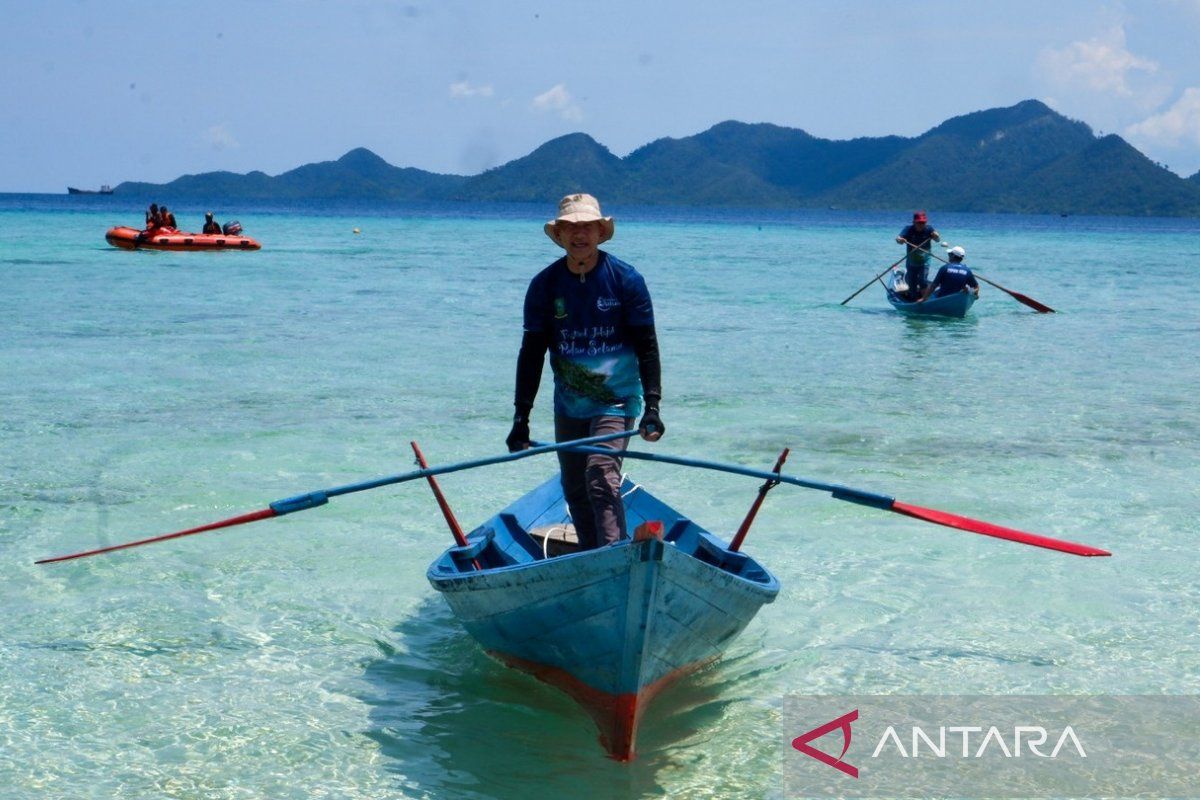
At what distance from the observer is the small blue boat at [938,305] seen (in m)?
23.3

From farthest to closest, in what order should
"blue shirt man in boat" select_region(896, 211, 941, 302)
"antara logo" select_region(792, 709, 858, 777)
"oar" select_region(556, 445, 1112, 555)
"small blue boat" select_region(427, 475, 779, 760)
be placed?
"blue shirt man in boat" select_region(896, 211, 941, 302)
"antara logo" select_region(792, 709, 858, 777)
"oar" select_region(556, 445, 1112, 555)
"small blue boat" select_region(427, 475, 779, 760)

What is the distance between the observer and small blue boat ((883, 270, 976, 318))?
23.3 metres

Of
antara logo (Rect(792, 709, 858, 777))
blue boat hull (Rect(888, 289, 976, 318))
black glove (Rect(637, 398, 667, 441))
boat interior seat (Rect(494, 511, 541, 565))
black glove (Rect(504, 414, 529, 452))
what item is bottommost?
antara logo (Rect(792, 709, 858, 777))

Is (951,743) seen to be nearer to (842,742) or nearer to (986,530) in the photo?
(842,742)

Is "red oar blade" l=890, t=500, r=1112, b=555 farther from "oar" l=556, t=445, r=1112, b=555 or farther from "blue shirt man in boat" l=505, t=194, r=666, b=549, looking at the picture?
"blue shirt man in boat" l=505, t=194, r=666, b=549

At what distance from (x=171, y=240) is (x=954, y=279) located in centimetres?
2696

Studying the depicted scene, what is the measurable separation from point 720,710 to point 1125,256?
204ft

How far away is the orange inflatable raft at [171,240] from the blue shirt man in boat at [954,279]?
26.0 metres

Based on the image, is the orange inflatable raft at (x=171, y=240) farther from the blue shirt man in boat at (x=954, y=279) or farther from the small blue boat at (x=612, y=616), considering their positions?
the small blue boat at (x=612, y=616)

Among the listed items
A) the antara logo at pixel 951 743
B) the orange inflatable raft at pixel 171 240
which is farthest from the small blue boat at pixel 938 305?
the orange inflatable raft at pixel 171 240

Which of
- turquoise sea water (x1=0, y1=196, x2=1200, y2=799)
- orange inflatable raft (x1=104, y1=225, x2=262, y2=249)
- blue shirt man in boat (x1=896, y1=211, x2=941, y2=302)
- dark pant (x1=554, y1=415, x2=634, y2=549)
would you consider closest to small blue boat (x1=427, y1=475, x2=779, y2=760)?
turquoise sea water (x1=0, y1=196, x2=1200, y2=799)

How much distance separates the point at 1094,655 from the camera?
702 cm

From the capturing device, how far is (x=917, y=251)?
76.1ft

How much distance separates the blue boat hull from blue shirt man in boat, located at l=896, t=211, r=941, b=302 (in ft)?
0.91
